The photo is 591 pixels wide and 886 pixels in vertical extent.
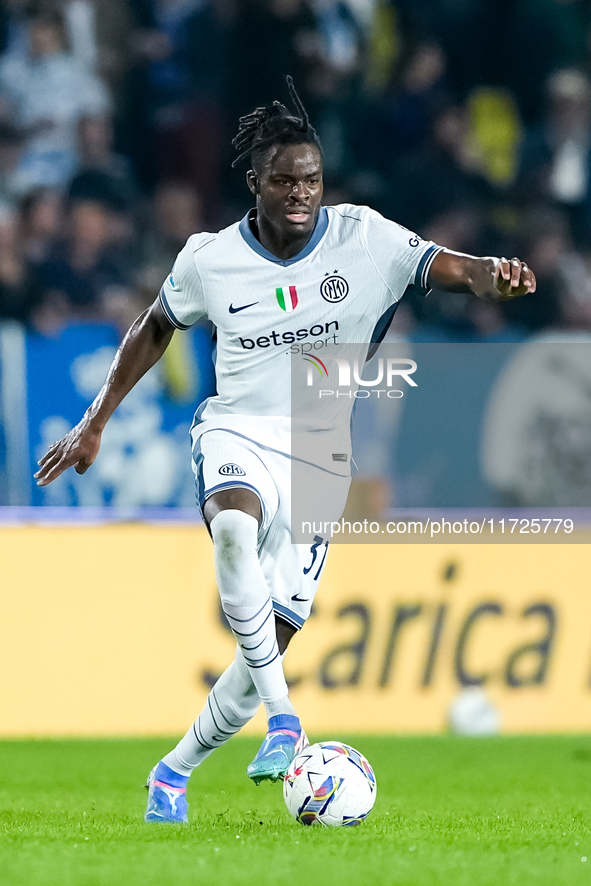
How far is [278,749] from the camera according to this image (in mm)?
4016

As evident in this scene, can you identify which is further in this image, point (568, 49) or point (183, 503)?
point (568, 49)

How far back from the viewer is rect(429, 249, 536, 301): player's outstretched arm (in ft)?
13.4

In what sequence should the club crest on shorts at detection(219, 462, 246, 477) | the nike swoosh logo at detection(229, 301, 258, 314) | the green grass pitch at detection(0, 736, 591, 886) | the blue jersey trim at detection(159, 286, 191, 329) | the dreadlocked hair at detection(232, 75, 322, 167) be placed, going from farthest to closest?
the blue jersey trim at detection(159, 286, 191, 329), the nike swoosh logo at detection(229, 301, 258, 314), the dreadlocked hair at detection(232, 75, 322, 167), the club crest on shorts at detection(219, 462, 246, 477), the green grass pitch at detection(0, 736, 591, 886)

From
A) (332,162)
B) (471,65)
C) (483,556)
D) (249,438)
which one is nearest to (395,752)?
(483,556)

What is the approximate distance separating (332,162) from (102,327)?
11.3ft

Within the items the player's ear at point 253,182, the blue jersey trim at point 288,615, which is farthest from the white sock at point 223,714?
the player's ear at point 253,182

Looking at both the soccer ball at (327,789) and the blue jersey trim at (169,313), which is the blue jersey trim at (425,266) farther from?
the soccer ball at (327,789)

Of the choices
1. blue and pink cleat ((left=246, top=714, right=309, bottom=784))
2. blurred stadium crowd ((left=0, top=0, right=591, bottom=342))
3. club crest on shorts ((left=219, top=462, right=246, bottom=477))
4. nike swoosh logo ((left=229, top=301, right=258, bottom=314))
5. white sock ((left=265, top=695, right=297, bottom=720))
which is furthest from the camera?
blurred stadium crowd ((left=0, top=0, right=591, bottom=342))

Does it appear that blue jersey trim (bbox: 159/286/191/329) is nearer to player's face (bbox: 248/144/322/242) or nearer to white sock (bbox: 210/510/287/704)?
player's face (bbox: 248/144/322/242)

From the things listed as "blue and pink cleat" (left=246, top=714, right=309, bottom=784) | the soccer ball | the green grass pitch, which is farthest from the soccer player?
the green grass pitch

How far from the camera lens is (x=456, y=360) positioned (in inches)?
301

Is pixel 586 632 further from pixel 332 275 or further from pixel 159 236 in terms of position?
pixel 159 236

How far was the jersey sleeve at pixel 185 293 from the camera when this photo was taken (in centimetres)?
470

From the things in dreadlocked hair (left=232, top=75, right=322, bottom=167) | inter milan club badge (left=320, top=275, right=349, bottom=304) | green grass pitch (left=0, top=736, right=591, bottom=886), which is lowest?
green grass pitch (left=0, top=736, right=591, bottom=886)
